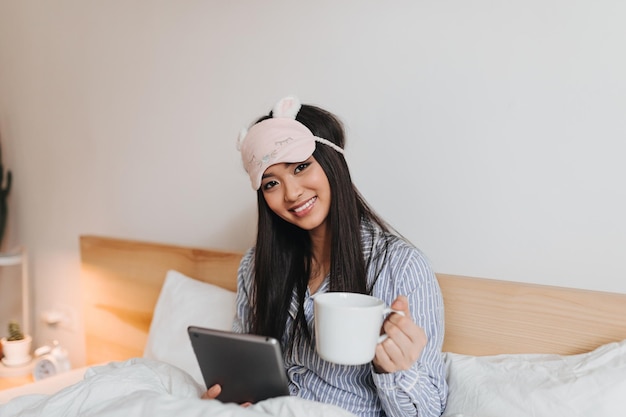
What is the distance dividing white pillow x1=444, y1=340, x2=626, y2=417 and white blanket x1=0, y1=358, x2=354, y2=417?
10.9 inches

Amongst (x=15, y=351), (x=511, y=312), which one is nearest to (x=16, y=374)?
(x=15, y=351)

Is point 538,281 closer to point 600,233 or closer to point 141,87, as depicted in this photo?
point 600,233

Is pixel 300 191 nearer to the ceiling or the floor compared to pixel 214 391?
nearer to the ceiling

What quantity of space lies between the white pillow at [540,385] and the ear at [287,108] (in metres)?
0.58

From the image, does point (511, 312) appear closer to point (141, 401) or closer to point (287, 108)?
point (287, 108)

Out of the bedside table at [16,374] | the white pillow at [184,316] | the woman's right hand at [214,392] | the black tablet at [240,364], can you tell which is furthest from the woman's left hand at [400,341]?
the bedside table at [16,374]

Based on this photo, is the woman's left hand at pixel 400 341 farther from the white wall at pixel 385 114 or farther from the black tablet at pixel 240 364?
the white wall at pixel 385 114

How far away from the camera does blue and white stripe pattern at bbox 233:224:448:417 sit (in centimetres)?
95

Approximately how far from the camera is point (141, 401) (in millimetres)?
843

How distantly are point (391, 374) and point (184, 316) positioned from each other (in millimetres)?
766

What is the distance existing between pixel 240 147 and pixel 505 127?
550 millimetres

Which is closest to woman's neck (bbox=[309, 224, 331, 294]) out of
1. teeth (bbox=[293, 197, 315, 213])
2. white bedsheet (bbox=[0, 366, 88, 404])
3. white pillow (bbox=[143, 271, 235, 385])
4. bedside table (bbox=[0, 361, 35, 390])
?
teeth (bbox=[293, 197, 315, 213])

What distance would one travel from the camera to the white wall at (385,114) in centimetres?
108

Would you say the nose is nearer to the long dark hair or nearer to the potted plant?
the long dark hair
